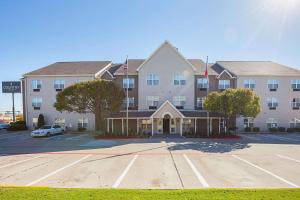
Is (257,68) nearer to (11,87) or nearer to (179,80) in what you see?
(179,80)

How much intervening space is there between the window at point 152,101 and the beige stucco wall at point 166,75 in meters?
0.45

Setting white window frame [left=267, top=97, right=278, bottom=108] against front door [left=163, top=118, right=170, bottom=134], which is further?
white window frame [left=267, top=97, right=278, bottom=108]

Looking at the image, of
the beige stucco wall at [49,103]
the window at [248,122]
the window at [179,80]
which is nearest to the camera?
the window at [179,80]

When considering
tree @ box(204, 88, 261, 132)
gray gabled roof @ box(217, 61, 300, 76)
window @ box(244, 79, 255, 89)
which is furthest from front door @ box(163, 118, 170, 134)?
window @ box(244, 79, 255, 89)

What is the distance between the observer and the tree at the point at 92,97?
2891 cm

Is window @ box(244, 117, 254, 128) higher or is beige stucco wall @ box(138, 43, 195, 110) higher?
beige stucco wall @ box(138, 43, 195, 110)

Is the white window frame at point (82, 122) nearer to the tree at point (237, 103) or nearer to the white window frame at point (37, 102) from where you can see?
the white window frame at point (37, 102)

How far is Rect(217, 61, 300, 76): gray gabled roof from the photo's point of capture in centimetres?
3611

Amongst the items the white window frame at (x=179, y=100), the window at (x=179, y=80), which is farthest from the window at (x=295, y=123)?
the window at (x=179, y=80)

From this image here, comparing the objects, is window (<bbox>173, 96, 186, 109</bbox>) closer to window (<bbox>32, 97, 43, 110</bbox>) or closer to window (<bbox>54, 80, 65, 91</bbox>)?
window (<bbox>54, 80, 65, 91</bbox>)

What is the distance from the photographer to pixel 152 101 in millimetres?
34688

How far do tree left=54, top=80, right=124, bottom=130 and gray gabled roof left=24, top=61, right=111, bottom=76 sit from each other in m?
8.15

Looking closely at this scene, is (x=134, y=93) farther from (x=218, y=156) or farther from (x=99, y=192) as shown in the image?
(x=99, y=192)

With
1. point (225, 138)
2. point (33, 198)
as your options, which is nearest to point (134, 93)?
point (225, 138)
